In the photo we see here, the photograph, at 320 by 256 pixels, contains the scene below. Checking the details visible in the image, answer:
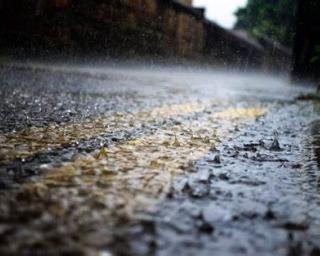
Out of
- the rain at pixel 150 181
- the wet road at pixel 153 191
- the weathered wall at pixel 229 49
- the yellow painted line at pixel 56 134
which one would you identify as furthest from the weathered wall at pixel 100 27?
the wet road at pixel 153 191

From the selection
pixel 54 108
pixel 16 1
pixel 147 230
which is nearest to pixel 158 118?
pixel 54 108

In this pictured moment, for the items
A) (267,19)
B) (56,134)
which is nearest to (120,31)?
(56,134)

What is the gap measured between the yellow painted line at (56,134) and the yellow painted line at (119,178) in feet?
0.60

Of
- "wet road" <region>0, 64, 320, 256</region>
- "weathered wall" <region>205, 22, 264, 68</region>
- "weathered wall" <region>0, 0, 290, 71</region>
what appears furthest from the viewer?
"weathered wall" <region>205, 22, 264, 68</region>

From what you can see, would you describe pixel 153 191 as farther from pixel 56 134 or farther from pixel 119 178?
pixel 56 134

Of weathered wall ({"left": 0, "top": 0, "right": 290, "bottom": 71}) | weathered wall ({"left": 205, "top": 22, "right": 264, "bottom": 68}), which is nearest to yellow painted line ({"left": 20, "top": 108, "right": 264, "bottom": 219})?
weathered wall ({"left": 0, "top": 0, "right": 290, "bottom": 71})

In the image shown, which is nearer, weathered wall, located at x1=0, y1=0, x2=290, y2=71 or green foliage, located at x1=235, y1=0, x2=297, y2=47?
weathered wall, located at x1=0, y1=0, x2=290, y2=71

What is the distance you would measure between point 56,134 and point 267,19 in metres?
36.3

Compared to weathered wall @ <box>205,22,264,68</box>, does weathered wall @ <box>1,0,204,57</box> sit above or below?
below

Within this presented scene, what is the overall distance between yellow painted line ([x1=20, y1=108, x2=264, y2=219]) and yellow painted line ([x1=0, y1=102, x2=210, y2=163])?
182mm

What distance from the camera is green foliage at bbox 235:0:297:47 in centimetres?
3083

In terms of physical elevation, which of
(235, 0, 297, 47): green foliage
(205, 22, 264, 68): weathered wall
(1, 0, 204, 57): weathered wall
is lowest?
(1, 0, 204, 57): weathered wall

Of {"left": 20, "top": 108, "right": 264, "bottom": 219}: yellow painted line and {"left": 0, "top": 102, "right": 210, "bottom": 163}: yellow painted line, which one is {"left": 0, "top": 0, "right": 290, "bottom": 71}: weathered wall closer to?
{"left": 0, "top": 102, "right": 210, "bottom": 163}: yellow painted line

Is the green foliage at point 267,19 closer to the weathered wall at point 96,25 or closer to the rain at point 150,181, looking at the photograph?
the weathered wall at point 96,25
